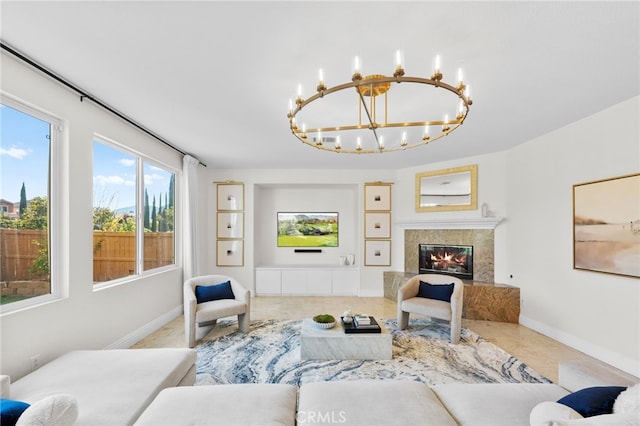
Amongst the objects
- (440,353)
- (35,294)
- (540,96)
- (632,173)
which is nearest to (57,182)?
(35,294)

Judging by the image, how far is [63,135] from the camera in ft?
8.61

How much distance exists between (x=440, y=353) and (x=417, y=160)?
327cm

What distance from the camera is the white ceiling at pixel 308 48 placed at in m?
1.67

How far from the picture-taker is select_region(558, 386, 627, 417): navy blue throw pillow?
4.13ft

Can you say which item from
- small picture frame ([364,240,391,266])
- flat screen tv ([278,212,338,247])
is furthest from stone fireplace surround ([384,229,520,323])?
flat screen tv ([278,212,338,247])

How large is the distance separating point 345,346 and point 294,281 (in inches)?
124

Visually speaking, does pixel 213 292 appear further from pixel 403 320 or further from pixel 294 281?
pixel 403 320

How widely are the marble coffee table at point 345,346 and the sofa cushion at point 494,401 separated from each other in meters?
1.26

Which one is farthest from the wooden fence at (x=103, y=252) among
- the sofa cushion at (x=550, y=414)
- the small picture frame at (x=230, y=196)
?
the sofa cushion at (x=550, y=414)

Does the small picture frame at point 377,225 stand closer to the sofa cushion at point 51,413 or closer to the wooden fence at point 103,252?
the wooden fence at point 103,252

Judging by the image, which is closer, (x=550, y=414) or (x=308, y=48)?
(x=550, y=414)

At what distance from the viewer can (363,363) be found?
2.99 m

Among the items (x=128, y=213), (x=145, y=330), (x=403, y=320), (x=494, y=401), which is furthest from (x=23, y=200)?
(x=403, y=320)

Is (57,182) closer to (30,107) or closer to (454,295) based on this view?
(30,107)
